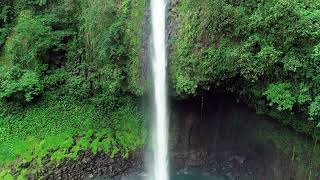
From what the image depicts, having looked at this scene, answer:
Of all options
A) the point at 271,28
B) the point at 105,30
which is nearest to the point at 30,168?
the point at 105,30

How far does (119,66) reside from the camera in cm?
1480

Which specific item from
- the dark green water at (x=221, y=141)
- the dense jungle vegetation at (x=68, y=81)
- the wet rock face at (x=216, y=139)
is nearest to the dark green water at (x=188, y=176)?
the dark green water at (x=221, y=141)

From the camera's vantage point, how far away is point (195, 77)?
12859 millimetres

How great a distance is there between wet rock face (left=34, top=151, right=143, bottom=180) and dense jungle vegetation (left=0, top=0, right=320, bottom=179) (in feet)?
0.84

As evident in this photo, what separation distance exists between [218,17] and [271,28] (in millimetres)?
1788

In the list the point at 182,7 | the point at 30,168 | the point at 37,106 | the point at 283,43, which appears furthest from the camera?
the point at 37,106

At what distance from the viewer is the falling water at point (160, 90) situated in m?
13.7

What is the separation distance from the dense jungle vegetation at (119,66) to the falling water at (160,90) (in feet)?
1.23

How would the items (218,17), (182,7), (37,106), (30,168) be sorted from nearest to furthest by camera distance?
(218,17) < (182,7) < (30,168) < (37,106)

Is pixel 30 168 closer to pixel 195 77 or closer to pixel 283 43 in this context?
pixel 195 77

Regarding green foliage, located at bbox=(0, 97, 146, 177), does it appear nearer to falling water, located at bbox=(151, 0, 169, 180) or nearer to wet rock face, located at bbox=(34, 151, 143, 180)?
wet rock face, located at bbox=(34, 151, 143, 180)

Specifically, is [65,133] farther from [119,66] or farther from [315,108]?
[315,108]

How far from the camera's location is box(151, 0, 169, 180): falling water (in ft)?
44.8

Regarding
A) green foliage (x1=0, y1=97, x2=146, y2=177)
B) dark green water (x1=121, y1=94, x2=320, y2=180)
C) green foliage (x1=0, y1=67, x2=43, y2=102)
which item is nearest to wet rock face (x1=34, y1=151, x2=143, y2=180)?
green foliage (x1=0, y1=97, x2=146, y2=177)
